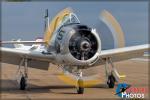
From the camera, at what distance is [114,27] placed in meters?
17.3

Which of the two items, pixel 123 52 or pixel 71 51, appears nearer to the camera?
pixel 71 51

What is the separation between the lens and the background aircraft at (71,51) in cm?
1467

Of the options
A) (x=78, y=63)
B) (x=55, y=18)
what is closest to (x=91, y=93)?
(x=78, y=63)

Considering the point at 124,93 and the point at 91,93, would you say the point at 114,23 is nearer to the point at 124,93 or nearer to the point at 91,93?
the point at 91,93

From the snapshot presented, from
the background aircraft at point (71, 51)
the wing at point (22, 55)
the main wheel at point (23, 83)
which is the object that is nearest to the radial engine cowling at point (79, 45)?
the background aircraft at point (71, 51)

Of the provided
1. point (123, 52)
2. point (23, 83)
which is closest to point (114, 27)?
point (123, 52)

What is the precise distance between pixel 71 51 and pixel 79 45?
480mm

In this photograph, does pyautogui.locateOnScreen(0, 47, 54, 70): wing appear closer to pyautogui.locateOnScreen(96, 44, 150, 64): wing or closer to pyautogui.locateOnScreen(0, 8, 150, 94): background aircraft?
pyautogui.locateOnScreen(0, 8, 150, 94): background aircraft

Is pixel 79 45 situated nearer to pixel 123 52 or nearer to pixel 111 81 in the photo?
pixel 123 52

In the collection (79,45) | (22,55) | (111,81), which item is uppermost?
(79,45)

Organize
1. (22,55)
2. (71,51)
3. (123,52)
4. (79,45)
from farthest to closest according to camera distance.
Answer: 1. (123,52)
2. (22,55)
3. (71,51)
4. (79,45)

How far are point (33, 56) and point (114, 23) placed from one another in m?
3.49

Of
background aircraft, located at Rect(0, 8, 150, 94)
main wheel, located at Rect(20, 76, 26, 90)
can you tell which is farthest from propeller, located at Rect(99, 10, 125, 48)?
main wheel, located at Rect(20, 76, 26, 90)

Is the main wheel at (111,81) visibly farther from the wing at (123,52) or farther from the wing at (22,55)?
the wing at (22,55)
